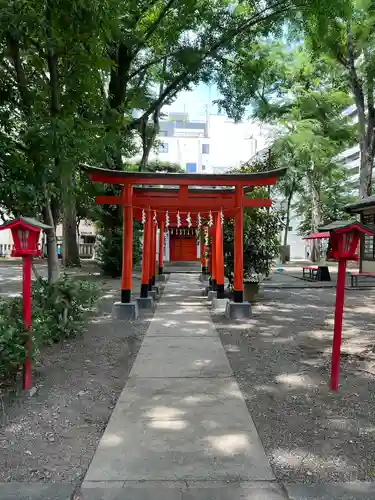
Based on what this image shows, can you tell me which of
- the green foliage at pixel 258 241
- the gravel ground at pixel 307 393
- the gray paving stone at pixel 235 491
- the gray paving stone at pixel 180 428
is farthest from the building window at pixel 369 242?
the gray paving stone at pixel 235 491

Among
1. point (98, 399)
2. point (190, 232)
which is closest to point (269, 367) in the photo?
point (98, 399)

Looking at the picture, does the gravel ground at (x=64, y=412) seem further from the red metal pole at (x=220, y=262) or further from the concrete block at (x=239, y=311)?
the red metal pole at (x=220, y=262)

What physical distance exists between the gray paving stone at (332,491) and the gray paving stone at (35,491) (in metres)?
1.48

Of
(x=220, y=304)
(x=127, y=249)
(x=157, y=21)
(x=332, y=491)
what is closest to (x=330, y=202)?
(x=157, y=21)

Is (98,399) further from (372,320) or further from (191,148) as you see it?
(191,148)

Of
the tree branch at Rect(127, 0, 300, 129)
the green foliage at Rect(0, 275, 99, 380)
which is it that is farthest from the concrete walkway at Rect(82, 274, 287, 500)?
the tree branch at Rect(127, 0, 300, 129)

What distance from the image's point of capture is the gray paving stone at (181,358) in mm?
5578

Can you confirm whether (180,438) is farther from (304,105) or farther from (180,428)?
(304,105)

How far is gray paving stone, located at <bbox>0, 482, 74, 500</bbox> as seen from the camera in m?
2.85

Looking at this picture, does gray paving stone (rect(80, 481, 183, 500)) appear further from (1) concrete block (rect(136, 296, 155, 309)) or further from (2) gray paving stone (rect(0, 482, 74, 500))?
(1) concrete block (rect(136, 296, 155, 309))

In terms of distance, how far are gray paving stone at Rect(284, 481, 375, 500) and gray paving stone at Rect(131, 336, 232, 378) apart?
99.1 inches

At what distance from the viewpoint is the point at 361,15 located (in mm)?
17219

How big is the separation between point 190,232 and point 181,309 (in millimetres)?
17583

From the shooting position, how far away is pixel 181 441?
11.8ft
